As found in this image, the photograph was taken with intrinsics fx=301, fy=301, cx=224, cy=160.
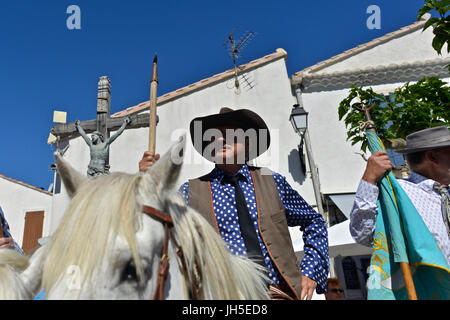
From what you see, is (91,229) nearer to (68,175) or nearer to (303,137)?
(68,175)

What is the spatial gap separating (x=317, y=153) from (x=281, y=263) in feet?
A: 28.0

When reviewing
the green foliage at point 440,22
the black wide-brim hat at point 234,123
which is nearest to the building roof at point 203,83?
the green foliage at point 440,22

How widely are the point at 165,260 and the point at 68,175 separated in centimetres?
59

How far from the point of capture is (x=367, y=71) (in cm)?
1059

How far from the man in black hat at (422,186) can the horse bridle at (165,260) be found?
1.31 meters

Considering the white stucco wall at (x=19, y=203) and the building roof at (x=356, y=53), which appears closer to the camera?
the building roof at (x=356, y=53)

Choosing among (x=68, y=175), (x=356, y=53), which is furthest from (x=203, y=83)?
(x=68, y=175)

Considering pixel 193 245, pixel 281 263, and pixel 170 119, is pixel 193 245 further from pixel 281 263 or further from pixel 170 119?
pixel 170 119

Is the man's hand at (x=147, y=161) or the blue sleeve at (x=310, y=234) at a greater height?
the man's hand at (x=147, y=161)

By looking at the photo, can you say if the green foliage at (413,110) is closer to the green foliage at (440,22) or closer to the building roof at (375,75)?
the green foliage at (440,22)

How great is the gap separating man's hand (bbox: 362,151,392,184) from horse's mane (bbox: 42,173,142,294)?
5.15 feet

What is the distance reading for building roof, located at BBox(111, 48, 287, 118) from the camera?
35.4ft

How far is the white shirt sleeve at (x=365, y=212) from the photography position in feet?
6.50
